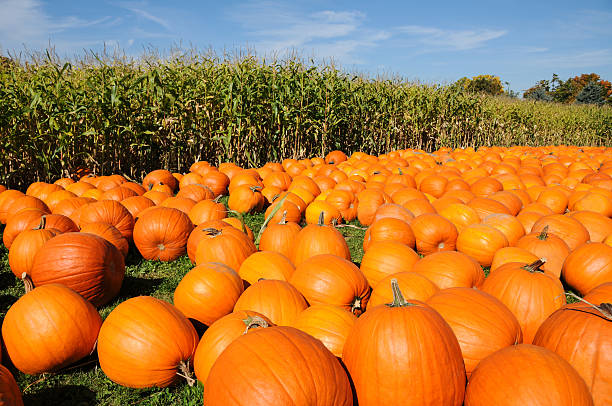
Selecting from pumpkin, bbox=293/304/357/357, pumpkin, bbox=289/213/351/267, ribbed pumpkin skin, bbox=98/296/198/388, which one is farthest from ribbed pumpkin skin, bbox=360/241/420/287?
ribbed pumpkin skin, bbox=98/296/198/388

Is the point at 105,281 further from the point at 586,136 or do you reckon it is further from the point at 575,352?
the point at 586,136

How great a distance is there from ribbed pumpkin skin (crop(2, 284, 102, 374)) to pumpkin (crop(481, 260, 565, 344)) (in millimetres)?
3275

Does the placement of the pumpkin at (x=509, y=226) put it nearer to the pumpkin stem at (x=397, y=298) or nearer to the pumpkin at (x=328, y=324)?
the pumpkin at (x=328, y=324)

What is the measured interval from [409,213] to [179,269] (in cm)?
343

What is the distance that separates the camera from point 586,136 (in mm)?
30094

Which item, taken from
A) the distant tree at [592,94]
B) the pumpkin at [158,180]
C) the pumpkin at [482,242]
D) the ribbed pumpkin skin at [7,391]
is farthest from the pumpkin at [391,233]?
the distant tree at [592,94]

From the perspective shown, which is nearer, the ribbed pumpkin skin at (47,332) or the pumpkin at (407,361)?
the pumpkin at (407,361)

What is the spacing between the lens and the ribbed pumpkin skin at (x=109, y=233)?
181 inches

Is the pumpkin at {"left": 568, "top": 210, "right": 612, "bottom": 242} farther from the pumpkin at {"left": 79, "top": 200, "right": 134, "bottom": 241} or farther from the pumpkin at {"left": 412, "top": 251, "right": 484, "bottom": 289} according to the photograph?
the pumpkin at {"left": 79, "top": 200, "right": 134, "bottom": 241}

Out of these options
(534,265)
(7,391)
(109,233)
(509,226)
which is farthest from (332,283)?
(509,226)

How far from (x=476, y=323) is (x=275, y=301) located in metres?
1.40

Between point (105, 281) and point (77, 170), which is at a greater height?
point (77, 170)

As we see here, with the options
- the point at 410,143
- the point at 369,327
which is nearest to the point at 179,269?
the point at 369,327

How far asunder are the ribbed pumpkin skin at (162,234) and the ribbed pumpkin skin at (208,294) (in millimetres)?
1811
